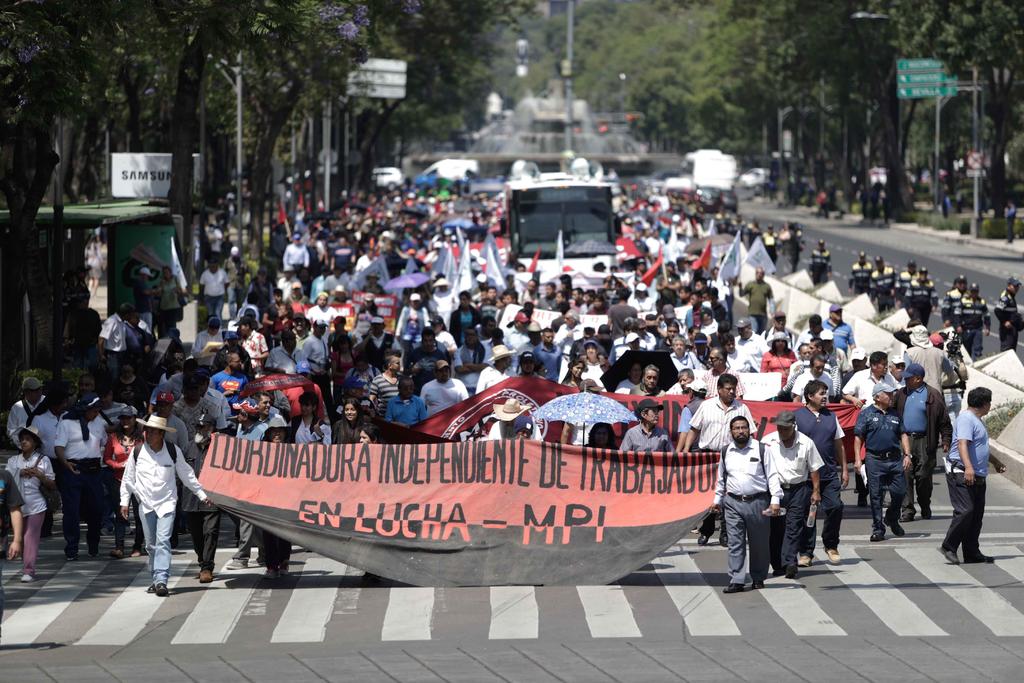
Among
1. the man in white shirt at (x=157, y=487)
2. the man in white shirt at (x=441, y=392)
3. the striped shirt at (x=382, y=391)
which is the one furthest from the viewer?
the man in white shirt at (x=441, y=392)

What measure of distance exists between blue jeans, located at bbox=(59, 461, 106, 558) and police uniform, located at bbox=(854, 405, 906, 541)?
6338 mm

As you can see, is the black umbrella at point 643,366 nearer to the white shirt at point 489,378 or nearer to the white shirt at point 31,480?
the white shirt at point 489,378

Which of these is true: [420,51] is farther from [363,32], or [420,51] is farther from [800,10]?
[363,32]

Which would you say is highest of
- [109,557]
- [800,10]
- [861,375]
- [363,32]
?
[800,10]

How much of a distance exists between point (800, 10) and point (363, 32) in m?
45.7

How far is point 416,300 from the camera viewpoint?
24.0 meters

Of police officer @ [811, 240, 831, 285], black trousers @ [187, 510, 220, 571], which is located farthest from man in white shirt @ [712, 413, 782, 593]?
police officer @ [811, 240, 831, 285]

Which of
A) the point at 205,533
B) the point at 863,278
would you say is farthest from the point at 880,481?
the point at 863,278

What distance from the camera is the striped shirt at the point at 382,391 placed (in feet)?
57.3

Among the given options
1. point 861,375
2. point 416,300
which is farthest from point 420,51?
point 861,375

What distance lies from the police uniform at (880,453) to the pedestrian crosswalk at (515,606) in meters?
0.76

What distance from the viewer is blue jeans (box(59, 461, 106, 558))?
15.5m

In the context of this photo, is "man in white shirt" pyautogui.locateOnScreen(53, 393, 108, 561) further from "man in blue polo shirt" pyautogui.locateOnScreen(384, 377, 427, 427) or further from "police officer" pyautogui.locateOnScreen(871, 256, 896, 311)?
"police officer" pyautogui.locateOnScreen(871, 256, 896, 311)

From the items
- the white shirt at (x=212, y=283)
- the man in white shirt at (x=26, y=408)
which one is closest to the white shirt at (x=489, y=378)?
the man in white shirt at (x=26, y=408)
